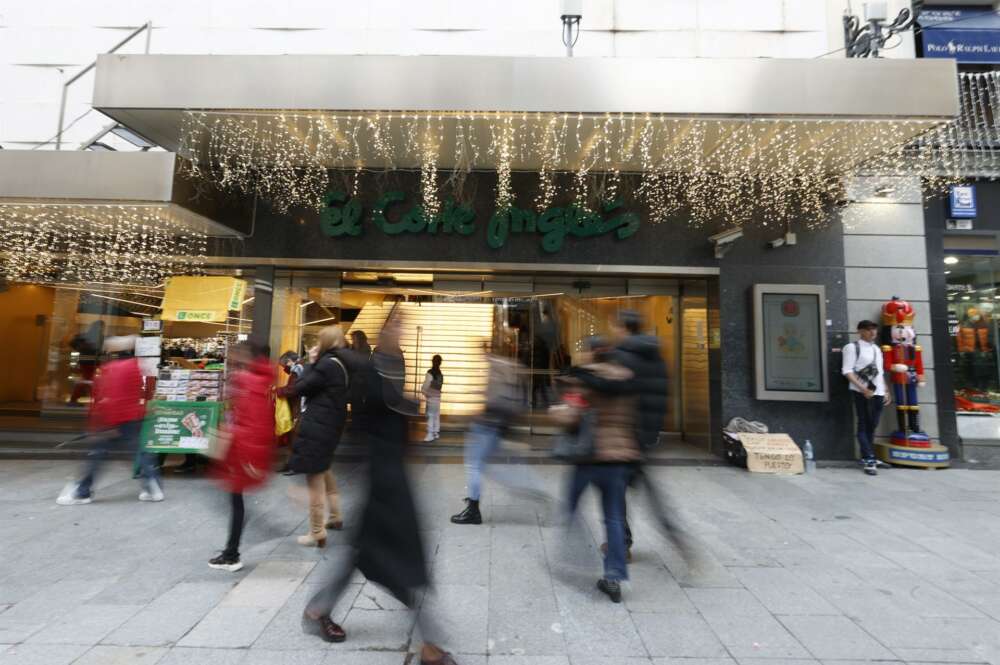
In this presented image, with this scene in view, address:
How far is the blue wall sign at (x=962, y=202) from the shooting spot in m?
8.14

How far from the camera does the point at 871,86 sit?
5.56m

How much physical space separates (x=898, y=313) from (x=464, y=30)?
880 centimetres

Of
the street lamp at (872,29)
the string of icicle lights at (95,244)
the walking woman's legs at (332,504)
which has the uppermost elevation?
the street lamp at (872,29)

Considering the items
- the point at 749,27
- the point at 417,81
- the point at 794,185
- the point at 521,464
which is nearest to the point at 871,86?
the point at 794,185

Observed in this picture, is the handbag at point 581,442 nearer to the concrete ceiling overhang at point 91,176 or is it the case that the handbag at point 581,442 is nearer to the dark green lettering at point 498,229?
the dark green lettering at point 498,229

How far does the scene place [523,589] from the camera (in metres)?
3.51

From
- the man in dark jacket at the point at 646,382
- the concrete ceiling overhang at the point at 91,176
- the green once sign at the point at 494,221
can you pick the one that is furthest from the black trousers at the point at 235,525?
the green once sign at the point at 494,221

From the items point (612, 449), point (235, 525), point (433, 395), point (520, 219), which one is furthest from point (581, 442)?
point (520, 219)

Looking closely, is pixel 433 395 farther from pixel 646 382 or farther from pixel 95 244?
pixel 95 244

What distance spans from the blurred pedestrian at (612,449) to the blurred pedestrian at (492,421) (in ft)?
2.65

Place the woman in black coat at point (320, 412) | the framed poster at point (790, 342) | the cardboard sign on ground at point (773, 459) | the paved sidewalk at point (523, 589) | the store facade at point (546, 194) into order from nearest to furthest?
1. the paved sidewalk at point (523, 589)
2. the woman in black coat at point (320, 412)
3. the store facade at point (546, 194)
4. the cardboard sign on ground at point (773, 459)
5. the framed poster at point (790, 342)

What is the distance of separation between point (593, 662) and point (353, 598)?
1.70m

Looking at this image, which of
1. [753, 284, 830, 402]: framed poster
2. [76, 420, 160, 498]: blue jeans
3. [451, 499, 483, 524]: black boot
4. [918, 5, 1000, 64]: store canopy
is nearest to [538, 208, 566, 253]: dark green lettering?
[753, 284, 830, 402]: framed poster

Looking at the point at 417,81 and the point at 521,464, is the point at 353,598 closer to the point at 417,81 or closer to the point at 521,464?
the point at 521,464
